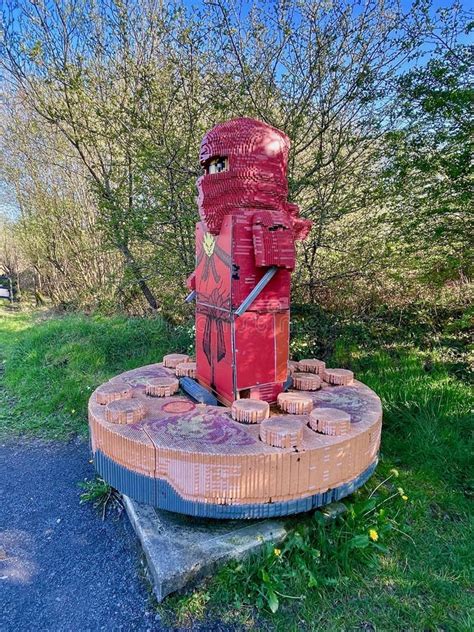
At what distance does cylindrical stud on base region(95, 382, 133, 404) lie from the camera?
2141 mm

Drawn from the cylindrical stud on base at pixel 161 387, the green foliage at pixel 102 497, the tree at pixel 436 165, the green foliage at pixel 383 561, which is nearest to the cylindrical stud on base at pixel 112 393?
the cylindrical stud on base at pixel 161 387

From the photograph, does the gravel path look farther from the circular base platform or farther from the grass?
the circular base platform

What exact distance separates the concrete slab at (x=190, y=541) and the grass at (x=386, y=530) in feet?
0.18

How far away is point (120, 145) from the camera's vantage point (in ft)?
13.9

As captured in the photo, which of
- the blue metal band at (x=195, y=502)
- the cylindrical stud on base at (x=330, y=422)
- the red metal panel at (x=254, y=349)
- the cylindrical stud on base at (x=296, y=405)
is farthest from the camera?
the red metal panel at (x=254, y=349)

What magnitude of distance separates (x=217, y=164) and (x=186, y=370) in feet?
4.57

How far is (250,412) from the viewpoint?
6.15 feet

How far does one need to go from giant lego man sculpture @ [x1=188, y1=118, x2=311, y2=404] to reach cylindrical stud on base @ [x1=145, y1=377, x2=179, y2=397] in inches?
11.2

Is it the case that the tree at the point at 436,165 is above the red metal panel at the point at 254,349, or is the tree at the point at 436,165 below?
above

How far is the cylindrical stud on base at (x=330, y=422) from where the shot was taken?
177 centimetres

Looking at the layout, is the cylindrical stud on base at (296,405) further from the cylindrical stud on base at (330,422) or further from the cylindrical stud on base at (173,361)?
the cylindrical stud on base at (173,361)

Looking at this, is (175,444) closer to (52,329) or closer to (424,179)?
(424,179)

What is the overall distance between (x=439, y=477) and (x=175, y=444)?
6.11ft

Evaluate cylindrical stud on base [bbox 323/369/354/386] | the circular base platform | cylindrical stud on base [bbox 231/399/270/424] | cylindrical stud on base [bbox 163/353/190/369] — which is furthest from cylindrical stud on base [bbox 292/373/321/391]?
cylindrical stud on base [bbox 163/353/190/369]
